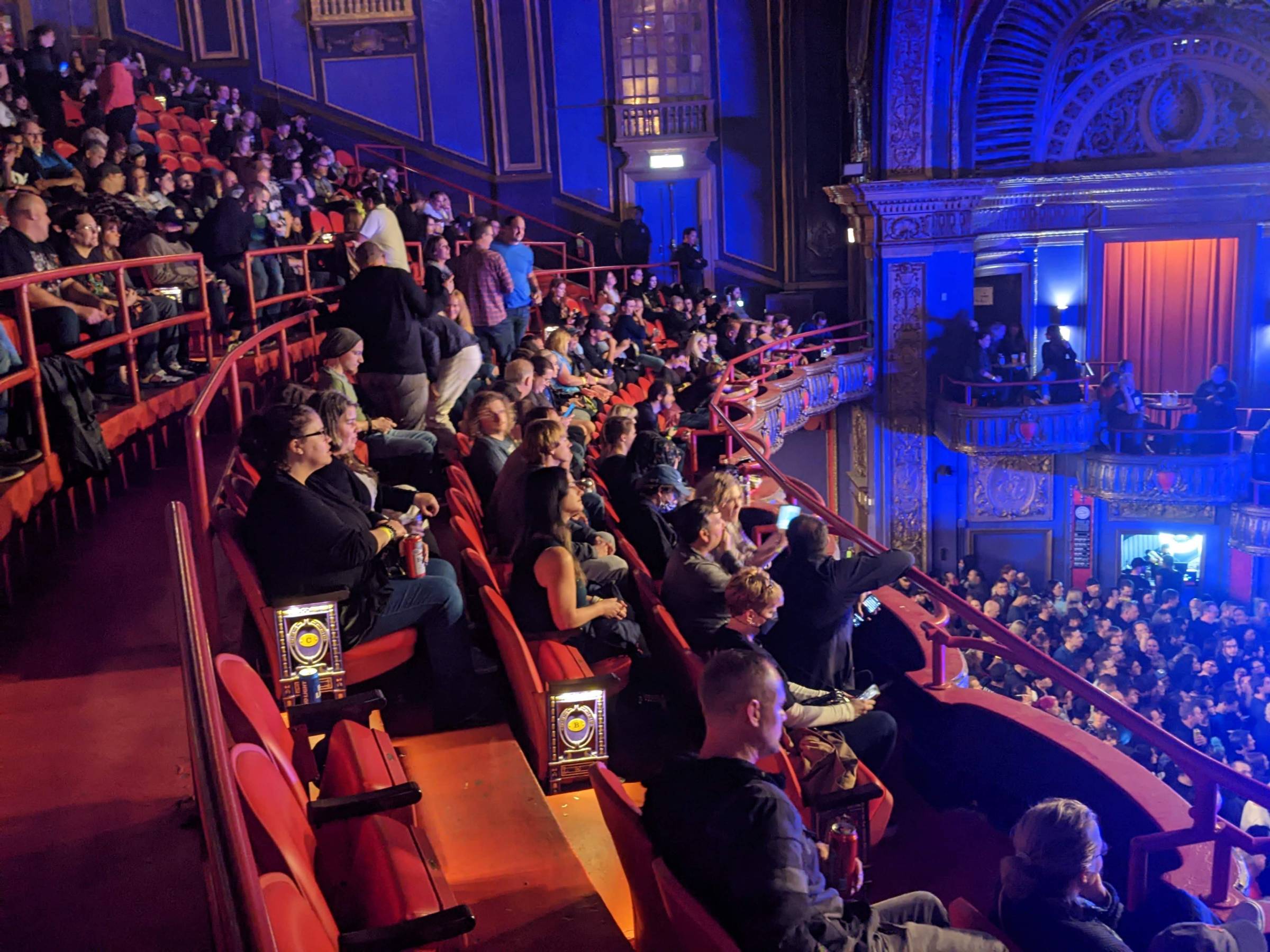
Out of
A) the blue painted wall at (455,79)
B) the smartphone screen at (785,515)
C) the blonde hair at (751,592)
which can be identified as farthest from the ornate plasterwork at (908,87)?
the blonde hair at (751,592)

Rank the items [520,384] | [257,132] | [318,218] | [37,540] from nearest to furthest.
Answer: [37,540] → [520,384] → [318,218] → [257,132]

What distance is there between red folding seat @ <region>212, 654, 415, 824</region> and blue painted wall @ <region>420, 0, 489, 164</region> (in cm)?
1532

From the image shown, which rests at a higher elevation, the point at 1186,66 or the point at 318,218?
the point at 1186,66

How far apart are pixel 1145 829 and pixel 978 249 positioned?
579 inches

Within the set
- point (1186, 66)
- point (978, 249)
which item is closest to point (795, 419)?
point (978, 249)

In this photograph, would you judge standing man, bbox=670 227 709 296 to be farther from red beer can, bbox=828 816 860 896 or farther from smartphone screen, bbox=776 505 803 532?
red beer can, bbox=828 816 860 896

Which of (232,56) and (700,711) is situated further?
(232,56)

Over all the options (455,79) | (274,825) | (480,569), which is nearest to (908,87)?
(455,79)

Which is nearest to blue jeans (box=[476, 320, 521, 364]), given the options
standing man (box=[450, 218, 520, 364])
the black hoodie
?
standing man (box=[450, 218, 520, 364])

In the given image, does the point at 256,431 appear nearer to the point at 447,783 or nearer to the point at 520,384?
the point at 447,783

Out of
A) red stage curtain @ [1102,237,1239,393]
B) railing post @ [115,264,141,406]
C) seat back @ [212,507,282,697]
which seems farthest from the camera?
red stage curtain @ [1102,237,1239,393]

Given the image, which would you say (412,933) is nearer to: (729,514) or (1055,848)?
(1055,848)

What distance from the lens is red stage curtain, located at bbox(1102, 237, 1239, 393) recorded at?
1770 cm

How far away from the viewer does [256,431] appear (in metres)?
4.09
